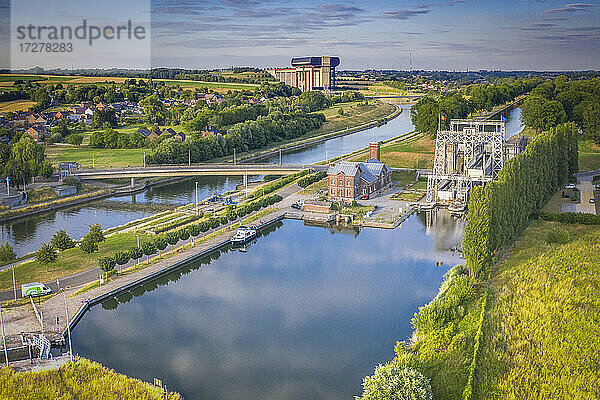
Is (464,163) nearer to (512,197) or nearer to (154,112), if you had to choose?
(512,197)

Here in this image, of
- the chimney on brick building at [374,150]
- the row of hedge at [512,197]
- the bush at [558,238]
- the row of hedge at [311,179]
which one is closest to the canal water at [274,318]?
the row of hedge at [512,197]

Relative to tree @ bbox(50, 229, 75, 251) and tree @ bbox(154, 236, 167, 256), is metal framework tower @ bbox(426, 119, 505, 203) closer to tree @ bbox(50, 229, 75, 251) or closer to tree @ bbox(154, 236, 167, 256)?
tree @ bbox(154, 236, 167, 256)

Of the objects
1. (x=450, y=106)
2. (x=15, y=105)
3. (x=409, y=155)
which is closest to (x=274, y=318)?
(x=409, y=155)

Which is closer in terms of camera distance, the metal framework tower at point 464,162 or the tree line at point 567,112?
the metal framework tower at point 464,162

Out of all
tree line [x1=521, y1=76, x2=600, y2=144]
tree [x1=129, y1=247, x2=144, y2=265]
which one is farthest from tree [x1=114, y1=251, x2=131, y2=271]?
tree line [x1=521, y1=76, x2=600, y2=144]

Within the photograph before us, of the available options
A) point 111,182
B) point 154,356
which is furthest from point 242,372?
point 111,182

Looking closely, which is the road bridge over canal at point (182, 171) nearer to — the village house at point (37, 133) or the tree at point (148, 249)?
the tree at point (148, 249)

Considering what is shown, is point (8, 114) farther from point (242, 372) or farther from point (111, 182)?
point (242, 372)
